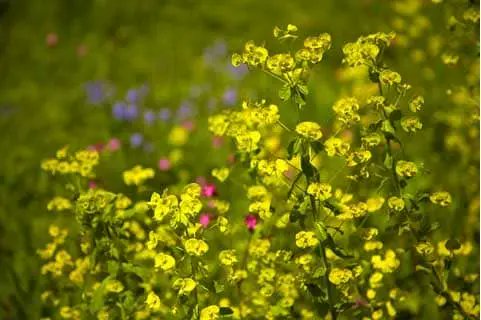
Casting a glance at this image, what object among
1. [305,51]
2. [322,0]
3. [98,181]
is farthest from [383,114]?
[322,0]

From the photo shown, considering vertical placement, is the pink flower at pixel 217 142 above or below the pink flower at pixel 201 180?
above

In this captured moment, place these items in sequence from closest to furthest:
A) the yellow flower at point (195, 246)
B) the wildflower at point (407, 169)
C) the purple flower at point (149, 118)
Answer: the yellow flower at point (195, 246) < the wildflower at point (407, 169) < the purple flower at point (149, 118)

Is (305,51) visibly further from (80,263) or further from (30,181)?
(30,181)

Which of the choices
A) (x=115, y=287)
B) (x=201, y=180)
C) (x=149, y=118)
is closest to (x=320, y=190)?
(x=115, y=287)

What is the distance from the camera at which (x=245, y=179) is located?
2.17 metres

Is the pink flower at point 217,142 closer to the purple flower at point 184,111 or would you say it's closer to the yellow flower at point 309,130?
the purple flower at point 184,111

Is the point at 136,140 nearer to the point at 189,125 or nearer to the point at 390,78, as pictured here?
the point at 189,125

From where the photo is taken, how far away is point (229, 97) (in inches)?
149

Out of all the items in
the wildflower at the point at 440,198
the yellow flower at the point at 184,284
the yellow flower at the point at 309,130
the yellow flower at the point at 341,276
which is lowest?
the yellow flower at the point at 184,284

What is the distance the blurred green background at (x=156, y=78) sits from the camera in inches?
111

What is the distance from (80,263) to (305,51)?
930 millimetres

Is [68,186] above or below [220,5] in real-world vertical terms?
below

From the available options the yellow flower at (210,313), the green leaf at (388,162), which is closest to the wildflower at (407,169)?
the green leaf at (388,162)

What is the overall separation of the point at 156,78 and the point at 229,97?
712 millimetres
